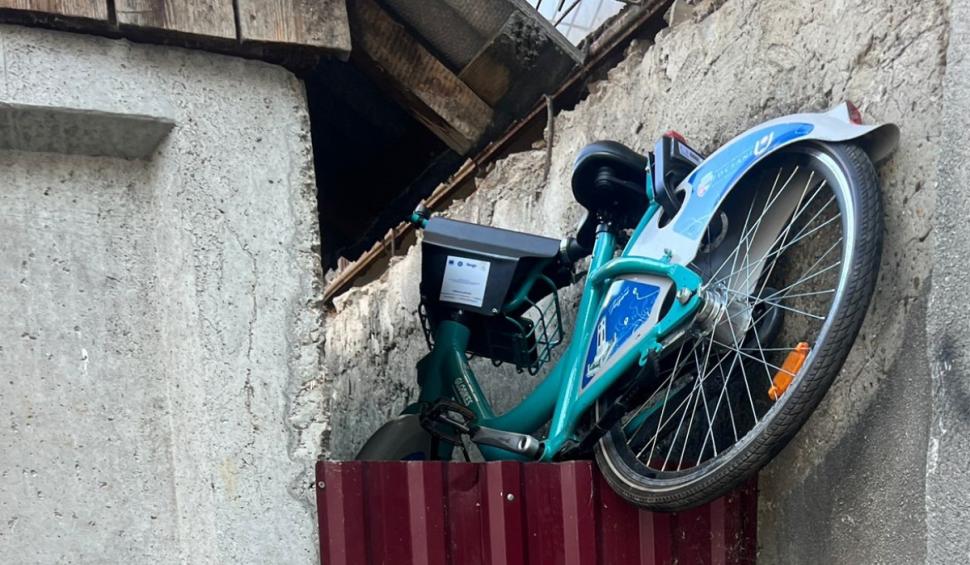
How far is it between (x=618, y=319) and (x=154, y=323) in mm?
1189

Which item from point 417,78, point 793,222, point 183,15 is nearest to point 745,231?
point 793,222

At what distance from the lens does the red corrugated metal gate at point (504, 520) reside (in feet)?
7.63

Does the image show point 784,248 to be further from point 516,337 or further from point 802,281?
point 516,337

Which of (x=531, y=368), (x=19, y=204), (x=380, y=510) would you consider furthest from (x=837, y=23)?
(x=19, y=204)

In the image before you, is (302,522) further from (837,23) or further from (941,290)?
(837,23)

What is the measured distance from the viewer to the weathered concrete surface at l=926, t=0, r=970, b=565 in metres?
1.82

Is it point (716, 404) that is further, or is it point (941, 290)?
point (716, 404)

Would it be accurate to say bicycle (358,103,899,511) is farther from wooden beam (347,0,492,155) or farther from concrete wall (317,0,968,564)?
wooden beam (347,0,492,155)

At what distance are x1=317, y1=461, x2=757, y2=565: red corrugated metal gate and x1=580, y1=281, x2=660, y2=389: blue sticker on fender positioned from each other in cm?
29

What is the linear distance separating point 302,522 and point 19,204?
3.39 ft

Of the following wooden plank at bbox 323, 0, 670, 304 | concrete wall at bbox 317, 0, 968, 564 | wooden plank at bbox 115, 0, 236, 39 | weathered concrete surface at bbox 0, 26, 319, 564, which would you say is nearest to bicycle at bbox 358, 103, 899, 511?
concrete wall at bbox 317, 0, 968, 564

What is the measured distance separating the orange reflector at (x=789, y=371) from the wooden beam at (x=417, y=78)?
124cm

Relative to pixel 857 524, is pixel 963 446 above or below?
above

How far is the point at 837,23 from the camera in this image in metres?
2.39
